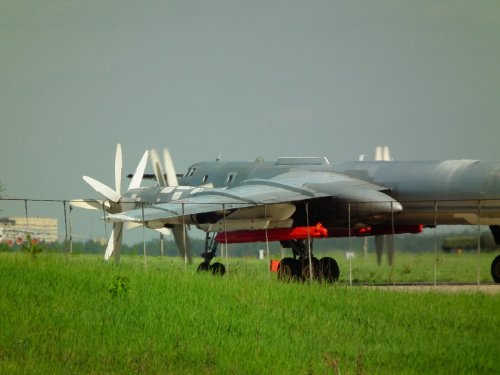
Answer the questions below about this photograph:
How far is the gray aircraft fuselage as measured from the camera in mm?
36312

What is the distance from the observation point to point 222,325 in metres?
25.0

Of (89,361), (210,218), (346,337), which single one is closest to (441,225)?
(210,218)

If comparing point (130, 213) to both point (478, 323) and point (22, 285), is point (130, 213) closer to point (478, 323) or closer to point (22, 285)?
point (22, 285)

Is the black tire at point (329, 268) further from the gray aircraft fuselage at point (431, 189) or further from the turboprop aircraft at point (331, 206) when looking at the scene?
the gray aircraft fuselage at point (431, 189)

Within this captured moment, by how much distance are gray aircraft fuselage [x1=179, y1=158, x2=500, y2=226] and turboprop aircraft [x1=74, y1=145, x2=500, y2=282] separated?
3cm

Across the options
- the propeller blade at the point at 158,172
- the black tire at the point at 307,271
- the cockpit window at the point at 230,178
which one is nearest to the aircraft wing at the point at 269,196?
the black tire at the point at 307,271

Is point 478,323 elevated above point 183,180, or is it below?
below

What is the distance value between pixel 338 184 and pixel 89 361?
20012 millimetres

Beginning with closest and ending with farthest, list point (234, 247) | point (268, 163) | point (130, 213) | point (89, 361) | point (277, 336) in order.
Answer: point (89, 361) → point (277, 336) → point (130, 213) → point (268, 163) → point (234, 247)

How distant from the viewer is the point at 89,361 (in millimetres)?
20750

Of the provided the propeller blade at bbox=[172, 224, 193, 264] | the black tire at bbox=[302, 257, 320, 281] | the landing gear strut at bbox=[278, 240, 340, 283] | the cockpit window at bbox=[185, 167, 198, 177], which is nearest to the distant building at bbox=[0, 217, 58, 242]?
the propeller blade at bbox=[172, 224, 193, 264]

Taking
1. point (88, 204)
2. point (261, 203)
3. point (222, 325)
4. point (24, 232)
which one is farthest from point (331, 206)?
point (222, 325)

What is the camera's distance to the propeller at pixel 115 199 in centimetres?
4184

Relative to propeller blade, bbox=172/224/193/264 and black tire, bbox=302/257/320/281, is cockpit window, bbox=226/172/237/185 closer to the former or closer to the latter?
propeller blade, bbox=172/224/193/264
